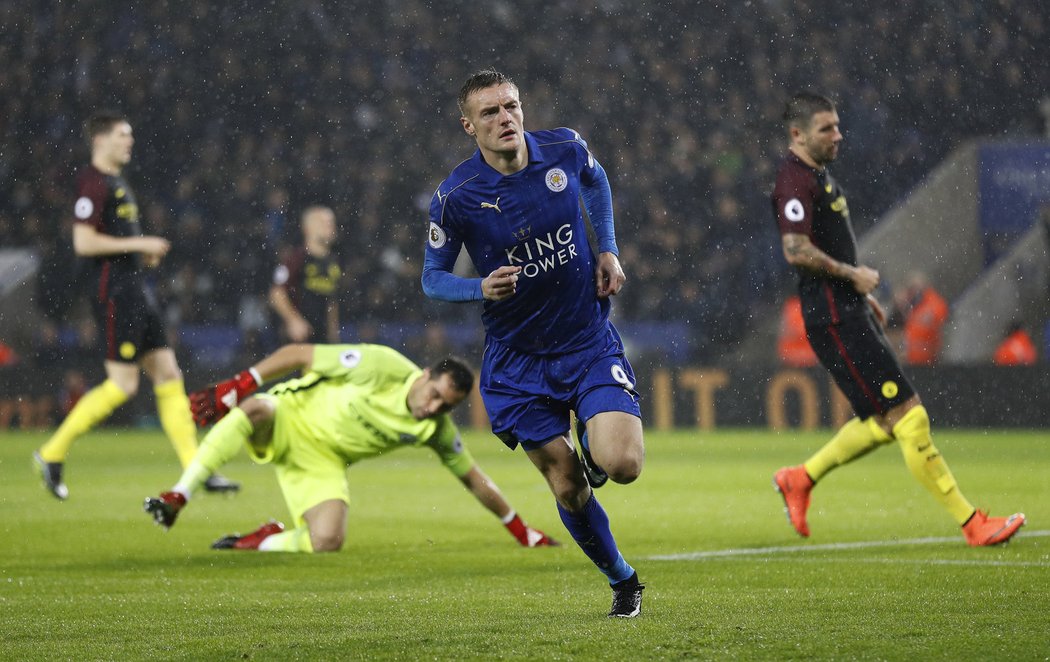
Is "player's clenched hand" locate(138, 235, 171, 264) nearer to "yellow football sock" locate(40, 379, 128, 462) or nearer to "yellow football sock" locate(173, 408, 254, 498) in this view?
"yellow football sock" locate(40, 379, 128, 462)

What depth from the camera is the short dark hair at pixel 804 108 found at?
7105 millimetres

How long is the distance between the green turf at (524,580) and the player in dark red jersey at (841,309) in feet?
1.38

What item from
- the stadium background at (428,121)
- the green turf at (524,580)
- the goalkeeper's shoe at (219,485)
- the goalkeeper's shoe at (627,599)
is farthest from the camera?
the stadium background at (428,121)

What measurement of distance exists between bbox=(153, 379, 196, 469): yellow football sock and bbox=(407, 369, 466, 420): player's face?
8.54ft

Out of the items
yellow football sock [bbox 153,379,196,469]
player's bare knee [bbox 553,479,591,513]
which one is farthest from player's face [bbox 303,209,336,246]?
player's bare knee [bbox 553,479,591,513]

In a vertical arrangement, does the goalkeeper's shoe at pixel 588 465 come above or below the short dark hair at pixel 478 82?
below

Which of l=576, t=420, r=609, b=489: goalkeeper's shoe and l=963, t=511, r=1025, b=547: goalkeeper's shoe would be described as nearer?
l=576, t=420, r=609, b=489: goalkeeper's shoe

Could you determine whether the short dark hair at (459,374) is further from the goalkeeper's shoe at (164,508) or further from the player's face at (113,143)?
the player's face at (113,143)

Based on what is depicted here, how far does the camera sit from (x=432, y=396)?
6984mm

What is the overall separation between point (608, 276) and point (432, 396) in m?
2.17

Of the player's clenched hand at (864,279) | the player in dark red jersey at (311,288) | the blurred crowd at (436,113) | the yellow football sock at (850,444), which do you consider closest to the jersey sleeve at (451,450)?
the yellow football sock at (850,444)

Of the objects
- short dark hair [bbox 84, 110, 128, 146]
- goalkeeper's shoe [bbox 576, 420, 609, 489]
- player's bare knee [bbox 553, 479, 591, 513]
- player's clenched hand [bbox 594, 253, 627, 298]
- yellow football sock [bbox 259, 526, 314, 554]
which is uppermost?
short dark hair [bbox 84, 110, 128, 146]

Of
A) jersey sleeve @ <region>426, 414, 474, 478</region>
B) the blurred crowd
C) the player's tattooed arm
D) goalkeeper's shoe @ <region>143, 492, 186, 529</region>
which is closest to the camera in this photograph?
goalkeeper's shoe @ <region>143, 492, 186, 529</region>

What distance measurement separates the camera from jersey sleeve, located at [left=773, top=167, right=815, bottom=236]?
7.02m
